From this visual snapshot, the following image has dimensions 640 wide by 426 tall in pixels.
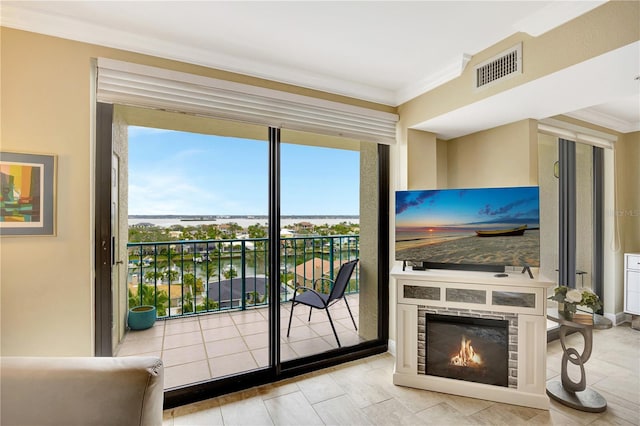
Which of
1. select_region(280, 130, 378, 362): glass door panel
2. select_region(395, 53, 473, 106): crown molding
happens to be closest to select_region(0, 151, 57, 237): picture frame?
select_region(280, 130, 378, 362): glass door panel

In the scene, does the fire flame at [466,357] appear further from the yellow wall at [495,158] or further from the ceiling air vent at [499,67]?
the ceiling air vent at [499,67]

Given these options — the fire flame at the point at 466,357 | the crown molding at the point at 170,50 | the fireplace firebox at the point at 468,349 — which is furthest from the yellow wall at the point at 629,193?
the crown molding at the point at 170,50

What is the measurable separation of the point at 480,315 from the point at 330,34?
222 centimetres

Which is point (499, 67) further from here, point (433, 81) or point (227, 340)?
point (227, 340)

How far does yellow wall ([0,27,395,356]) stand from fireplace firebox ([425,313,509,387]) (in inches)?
92.9

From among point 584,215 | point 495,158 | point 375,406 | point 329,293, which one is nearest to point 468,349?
point 375,406

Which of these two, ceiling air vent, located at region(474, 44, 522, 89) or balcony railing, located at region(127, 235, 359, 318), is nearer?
ceiling air vent, located at region(474, 44, 522, 89)

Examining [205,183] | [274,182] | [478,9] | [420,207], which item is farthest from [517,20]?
[205,183]

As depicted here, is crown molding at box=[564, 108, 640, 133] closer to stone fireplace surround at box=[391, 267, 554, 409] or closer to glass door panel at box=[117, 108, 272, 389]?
stone fireplace surround at box=[391, 267, 554, 409]

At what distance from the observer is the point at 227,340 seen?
2.94m

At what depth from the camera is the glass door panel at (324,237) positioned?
267 cm

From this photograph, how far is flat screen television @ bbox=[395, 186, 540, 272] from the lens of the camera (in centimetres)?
223

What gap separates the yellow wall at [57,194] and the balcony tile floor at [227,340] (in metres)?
0.90

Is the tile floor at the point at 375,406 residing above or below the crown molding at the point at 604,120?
below
